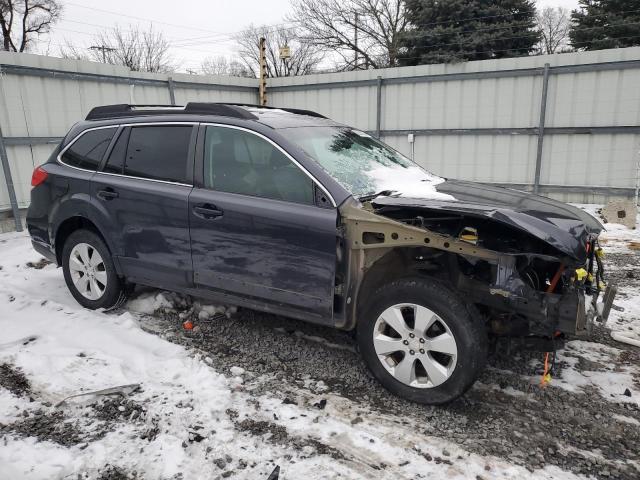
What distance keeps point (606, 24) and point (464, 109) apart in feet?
42.8

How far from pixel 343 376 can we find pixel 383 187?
1373 mm

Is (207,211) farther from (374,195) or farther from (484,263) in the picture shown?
(484,263)

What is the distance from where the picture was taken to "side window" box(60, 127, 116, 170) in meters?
4.25

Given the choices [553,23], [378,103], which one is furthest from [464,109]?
[553,23]

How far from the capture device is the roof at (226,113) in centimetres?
363

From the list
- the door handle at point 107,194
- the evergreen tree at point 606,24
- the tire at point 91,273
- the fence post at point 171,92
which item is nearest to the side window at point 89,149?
A: the door handle at point 107,194

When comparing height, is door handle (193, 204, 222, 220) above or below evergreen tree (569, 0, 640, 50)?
below

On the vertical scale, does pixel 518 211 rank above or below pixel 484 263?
above

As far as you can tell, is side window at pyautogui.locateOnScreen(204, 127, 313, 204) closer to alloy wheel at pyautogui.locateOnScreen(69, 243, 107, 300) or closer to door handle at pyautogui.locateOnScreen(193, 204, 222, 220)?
door handle at pyautogui.locateOnScreen(193, 204, 222, 220)

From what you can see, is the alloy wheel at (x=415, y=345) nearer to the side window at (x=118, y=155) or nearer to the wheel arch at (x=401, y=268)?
the wheel arch at (x=401, y=268)

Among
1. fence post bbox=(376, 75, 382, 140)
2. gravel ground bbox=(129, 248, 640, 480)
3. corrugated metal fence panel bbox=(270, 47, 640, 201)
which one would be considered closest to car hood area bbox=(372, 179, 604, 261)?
gravel ground bbox=(129, 248, 640, 480)

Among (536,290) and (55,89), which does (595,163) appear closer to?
(536,290)

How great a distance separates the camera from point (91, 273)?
4.36 m

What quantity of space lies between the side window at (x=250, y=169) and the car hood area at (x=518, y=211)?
575mm
